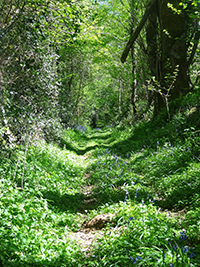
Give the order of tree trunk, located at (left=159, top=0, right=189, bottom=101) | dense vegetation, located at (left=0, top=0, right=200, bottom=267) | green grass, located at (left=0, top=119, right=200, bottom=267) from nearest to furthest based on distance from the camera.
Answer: green grass, located at (left=0, top=119, right=200, bottom=267)
dense vegetation, located at (left=0, top=0, right=200, bottom=267)
tree trunk, located at (left=159, top=0, right=189, bottom=101)

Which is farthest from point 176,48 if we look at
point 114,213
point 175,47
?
point 114,213

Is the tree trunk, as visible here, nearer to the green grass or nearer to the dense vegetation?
the dense vegetation

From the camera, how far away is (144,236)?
9.07ft

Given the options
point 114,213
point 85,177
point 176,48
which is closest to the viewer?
point 114,213

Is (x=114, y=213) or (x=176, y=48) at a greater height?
(x=176, y=48)

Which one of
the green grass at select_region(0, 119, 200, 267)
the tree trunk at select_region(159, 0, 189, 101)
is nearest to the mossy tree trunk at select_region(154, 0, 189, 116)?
the tree trunk at select_region(159, 0, 189, 101)

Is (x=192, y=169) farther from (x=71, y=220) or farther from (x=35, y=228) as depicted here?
(x=35, y=228)

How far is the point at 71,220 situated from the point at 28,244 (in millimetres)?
1481

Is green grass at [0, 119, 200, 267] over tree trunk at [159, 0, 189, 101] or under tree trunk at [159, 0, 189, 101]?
under

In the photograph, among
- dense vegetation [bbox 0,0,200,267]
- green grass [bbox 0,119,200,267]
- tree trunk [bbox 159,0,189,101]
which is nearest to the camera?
green grass [bbox 0,119,200,267]

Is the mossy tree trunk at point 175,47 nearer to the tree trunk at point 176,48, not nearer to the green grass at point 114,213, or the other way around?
the tree trunk at point 176,48

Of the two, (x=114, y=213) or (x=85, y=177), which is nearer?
(x=114, y=213)

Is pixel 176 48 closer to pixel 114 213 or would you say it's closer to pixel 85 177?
pixel 85 177

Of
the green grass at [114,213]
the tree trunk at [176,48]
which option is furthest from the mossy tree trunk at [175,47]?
the green grass at [114,213]
